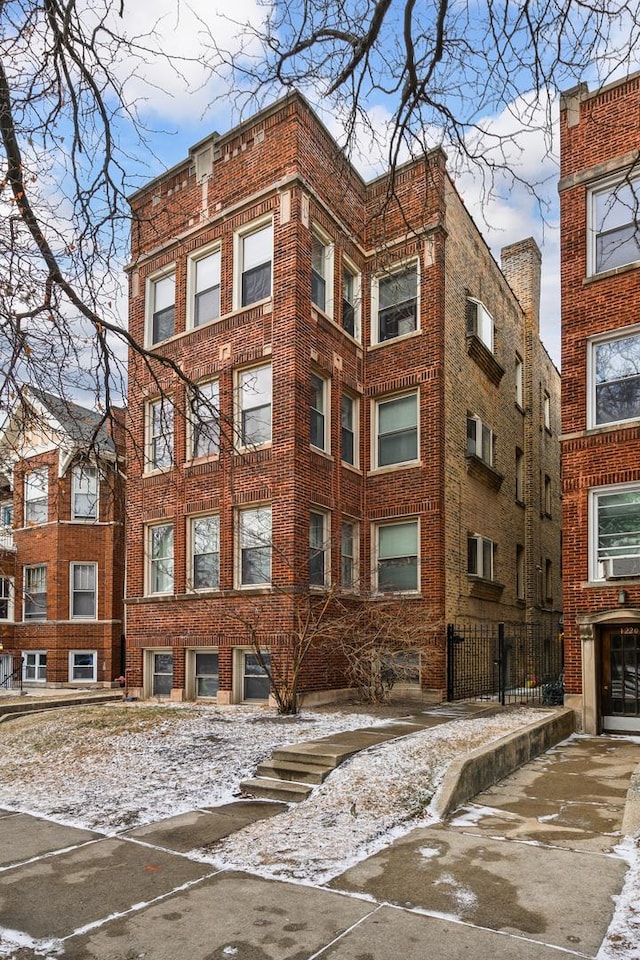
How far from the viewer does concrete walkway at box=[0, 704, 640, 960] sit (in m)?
4.97

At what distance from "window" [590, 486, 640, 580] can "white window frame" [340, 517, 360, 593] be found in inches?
228

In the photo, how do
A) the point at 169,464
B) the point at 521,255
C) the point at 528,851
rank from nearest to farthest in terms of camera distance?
the point at 528,851 < the point at 169,464 < the point at 521,255

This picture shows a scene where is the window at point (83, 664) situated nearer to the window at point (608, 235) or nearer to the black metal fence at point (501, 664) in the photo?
the black metal fence at point (501, 664)

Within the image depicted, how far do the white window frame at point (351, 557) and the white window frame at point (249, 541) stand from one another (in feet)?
6.94

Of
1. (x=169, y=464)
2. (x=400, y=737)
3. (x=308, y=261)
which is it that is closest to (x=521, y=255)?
(x=308, y=261)

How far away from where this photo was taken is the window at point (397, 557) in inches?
720

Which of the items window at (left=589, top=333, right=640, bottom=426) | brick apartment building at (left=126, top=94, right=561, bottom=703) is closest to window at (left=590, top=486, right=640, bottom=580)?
window at (left=589, top=333, right=640, bottom=426)

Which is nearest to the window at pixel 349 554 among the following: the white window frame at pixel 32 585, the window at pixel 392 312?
the window at pixel 392 312

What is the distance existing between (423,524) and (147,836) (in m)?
11.7

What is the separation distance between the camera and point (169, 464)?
19.8m

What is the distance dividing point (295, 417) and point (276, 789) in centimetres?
922

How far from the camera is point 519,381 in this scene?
25.6 meters

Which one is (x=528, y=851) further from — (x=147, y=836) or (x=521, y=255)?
(x=521, y=255)

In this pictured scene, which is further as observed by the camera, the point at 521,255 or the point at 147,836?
the point at 521,255
